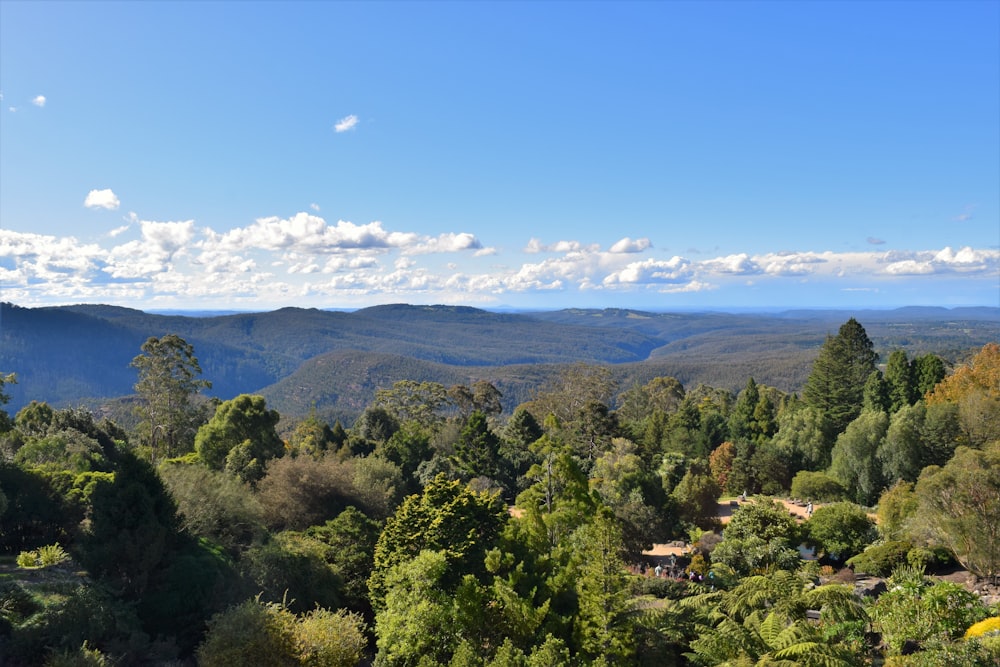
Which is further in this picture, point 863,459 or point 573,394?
point 573,394

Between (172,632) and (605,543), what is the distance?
1174cm

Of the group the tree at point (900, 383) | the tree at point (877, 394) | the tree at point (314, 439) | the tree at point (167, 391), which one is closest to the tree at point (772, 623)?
the tree at point (314, 439)

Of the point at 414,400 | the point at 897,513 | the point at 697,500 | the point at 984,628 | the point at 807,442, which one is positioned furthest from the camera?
the point at 414,400

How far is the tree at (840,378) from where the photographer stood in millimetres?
40906

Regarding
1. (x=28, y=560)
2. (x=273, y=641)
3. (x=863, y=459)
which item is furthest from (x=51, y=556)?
(x=863, y=459)

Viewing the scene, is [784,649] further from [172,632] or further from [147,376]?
[147,376]

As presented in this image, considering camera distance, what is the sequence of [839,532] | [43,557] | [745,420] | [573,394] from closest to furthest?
[43,557]
[839,532]
[745,420]
[573,394]

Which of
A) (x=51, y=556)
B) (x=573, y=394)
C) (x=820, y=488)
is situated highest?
(x=51, y=556)

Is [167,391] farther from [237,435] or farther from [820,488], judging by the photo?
[820,488]

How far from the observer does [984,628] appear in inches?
486

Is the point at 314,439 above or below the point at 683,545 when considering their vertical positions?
above

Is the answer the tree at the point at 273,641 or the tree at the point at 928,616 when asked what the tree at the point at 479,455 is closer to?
the tree at the point at 273,641

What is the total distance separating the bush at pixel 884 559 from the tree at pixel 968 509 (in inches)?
56.1

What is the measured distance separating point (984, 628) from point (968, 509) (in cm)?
736
